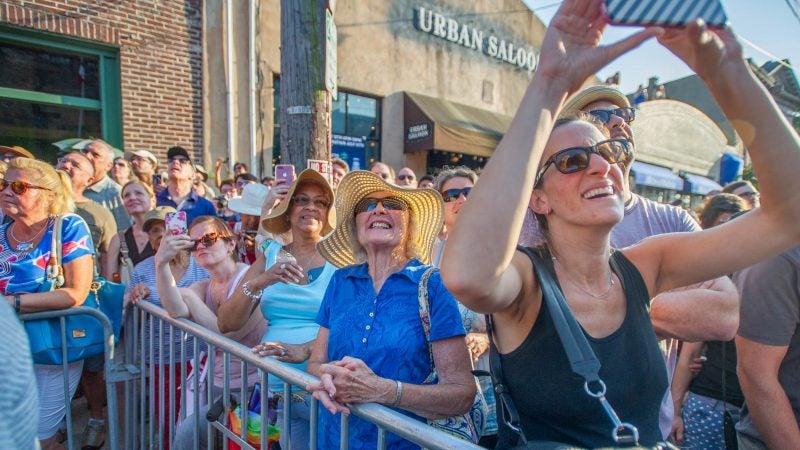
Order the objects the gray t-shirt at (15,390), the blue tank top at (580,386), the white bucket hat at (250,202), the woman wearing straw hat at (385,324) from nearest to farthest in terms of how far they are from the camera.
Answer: the gray t-shirt at (15,390), the blue tank top at (580,386), the woman wearing straw hat at (385,324), the white bucket hat at (250,202)

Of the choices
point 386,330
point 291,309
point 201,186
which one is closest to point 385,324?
point 386,330

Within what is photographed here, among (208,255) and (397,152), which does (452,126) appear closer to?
(397,152)

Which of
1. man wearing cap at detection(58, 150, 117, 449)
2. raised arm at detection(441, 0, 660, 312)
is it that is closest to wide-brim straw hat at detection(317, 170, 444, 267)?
Answer: raised arm at detection(441, 0, 660, 312)

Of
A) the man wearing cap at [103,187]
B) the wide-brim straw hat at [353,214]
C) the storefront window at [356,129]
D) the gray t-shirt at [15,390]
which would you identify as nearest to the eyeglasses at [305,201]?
the wide-brim straw hat at [353,214]

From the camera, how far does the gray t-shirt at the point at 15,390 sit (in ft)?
2.69

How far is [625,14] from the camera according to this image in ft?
3.07

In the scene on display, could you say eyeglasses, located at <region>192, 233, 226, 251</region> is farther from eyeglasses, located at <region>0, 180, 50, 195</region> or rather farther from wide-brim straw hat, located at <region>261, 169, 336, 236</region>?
eyeglasses, located at <region>0, 180, 50, 195</region>

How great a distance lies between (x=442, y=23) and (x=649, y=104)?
31.0 ft

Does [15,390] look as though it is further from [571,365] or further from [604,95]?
[604,95]

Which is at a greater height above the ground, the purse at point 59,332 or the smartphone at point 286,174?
the smartphone at point 286,174

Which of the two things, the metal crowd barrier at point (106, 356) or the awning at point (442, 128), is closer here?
the metal crowd barrier at point (106, 356)

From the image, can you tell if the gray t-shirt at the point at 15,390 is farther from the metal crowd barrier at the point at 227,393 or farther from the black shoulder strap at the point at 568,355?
the black shoulder strap at the point at 568,355

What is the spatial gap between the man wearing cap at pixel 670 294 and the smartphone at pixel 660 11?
465 mm

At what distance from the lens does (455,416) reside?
→ 5.97 feet
